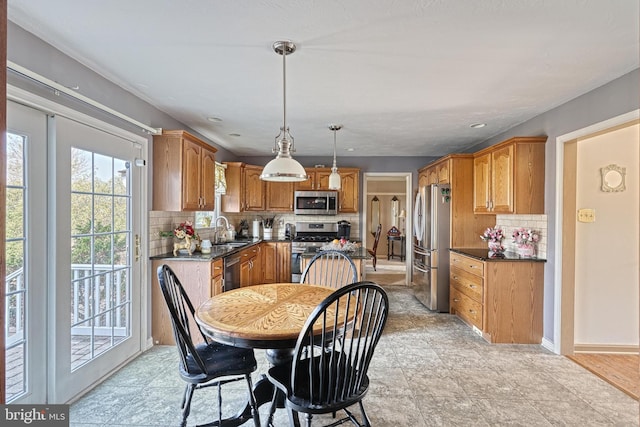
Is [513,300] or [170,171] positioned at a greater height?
[170,171]

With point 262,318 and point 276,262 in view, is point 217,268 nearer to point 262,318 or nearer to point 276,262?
point 262,318

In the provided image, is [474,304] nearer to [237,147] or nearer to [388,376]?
[388,376]

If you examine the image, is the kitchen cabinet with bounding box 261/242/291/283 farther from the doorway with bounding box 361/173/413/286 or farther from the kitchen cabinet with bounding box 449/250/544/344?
the doorway with bounding box 361/173/413/286

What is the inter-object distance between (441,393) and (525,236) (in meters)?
1.99

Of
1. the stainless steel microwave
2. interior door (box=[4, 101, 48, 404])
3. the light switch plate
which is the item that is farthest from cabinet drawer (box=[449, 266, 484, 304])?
interior door (box=[4, 101, 48, 404])

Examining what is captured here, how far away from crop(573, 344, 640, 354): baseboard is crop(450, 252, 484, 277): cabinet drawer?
106cm

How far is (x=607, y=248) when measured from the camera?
303 centimetres

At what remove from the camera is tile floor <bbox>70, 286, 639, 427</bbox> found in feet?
6.63

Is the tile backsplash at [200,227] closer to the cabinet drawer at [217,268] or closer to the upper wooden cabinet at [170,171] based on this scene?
the upper wooden cabinet at [170,171]

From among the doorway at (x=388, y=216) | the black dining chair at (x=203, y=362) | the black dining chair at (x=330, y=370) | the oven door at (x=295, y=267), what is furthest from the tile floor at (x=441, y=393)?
the doorway at (x=388, y=216)

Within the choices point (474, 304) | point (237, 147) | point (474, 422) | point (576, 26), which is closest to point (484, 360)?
point (474, 304)

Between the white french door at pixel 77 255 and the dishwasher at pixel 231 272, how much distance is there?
838mm

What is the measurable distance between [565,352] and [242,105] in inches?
153

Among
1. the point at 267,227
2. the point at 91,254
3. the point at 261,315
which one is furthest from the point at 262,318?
the point at 267,227
